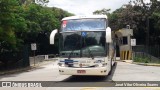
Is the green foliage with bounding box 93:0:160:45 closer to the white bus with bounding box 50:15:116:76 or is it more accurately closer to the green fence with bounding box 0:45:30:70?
the green fence with bounding box 0:45:30:70

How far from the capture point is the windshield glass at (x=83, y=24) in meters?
19.6

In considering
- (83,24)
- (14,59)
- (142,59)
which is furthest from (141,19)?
(83,24)

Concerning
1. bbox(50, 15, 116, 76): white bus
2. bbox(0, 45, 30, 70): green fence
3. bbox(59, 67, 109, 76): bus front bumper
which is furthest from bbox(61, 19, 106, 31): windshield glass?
bbox(0, 45, 30, 70): green fence

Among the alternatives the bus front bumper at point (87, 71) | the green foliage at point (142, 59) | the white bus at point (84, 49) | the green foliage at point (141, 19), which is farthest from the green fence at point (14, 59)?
the green foliage at point (141, 19)

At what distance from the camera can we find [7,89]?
1706cm

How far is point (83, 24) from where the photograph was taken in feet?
64.8

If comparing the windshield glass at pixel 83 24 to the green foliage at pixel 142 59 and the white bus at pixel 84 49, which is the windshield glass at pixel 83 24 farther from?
the green foliage at pixel 142 59

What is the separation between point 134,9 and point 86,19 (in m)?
39.1

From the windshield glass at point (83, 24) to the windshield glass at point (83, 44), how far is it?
343mm

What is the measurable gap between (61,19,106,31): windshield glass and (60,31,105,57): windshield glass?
1.13 feet

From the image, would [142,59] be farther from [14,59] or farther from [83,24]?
[83,24]

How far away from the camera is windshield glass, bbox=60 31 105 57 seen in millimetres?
19000

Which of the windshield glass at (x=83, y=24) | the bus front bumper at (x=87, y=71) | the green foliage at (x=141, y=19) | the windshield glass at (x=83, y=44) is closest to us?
the bus front bumper at (x=87, y=71)

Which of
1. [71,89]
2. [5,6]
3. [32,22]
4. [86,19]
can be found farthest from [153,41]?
[71,89]
